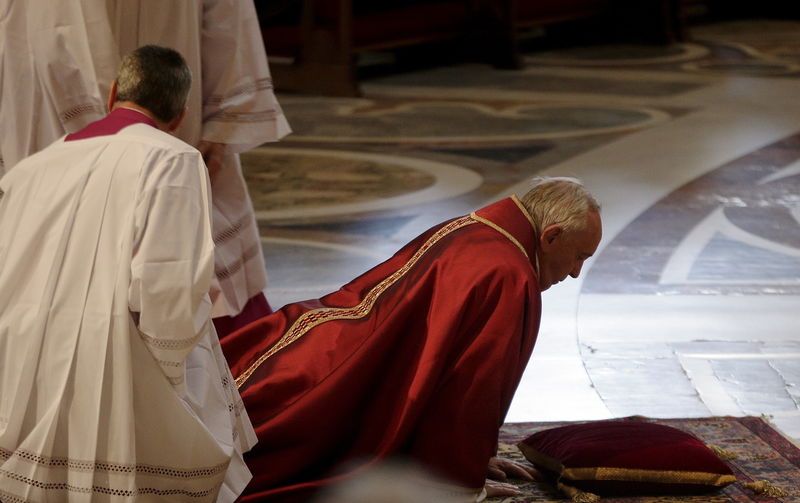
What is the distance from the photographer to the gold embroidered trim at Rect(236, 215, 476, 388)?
3.39m

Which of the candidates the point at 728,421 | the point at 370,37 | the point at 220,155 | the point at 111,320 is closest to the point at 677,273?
the point at 728,421

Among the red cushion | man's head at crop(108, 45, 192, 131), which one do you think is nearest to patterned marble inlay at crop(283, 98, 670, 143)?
the red cushion

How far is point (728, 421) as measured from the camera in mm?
3975

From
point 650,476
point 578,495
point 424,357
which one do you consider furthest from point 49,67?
point 650,476

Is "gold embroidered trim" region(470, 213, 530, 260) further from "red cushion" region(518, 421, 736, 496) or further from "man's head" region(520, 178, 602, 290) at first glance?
"red cushion" region(518, 421, 736, 496)

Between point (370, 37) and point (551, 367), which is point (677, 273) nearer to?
point (551, 367)

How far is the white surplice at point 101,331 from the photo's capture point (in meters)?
2.73

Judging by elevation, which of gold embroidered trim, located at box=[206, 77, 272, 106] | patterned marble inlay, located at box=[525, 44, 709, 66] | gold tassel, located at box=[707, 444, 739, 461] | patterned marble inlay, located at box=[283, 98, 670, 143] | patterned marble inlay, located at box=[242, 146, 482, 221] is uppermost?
gold embroidered trim, located at box=[206, 77, 272, 106]

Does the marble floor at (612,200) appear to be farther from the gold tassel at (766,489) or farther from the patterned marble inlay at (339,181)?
the gold tassel at (766,489)

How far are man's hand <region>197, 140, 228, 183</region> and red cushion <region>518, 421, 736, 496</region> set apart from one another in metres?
1.54

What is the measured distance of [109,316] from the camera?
276cm

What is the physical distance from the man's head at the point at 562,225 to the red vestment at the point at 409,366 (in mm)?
44

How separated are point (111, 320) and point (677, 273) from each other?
3507 mm

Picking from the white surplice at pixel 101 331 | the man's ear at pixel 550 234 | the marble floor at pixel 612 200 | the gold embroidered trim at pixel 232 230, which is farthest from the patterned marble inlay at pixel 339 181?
the white surplice at pixel 101 331
